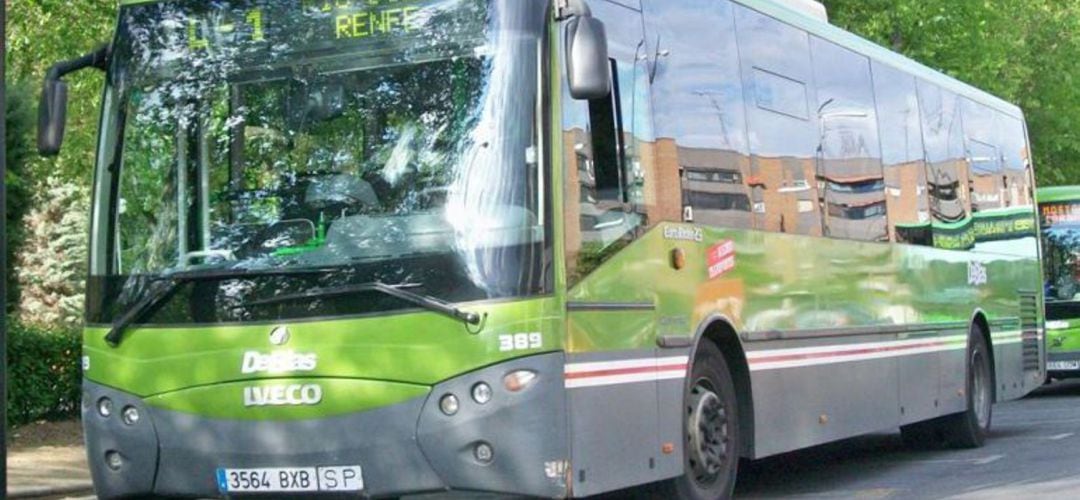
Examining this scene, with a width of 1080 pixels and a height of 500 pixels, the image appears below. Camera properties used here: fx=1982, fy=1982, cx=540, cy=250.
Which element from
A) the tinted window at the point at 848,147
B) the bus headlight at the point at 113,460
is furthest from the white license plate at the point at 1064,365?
the bus headlight at the point at 113,460

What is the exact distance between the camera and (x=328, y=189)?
10.1 m

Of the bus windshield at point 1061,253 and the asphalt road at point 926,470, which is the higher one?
the bus windshield at point 1061,253

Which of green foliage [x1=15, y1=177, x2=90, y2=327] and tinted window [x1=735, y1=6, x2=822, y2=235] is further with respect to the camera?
green foliage [x1=15, y1=177, x2=90, y2=327]

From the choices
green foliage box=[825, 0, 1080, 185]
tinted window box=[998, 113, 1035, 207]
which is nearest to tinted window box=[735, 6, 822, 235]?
tinted window box=[998, 113, 1035, 207]

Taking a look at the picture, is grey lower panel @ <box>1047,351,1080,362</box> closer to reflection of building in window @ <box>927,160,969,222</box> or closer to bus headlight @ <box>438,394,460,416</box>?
reflection of building in window @ <box>927,160,969,222</box>

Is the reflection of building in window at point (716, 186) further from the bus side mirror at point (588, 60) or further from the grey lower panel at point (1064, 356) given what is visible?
the grey lower panel at point (1064, 356)

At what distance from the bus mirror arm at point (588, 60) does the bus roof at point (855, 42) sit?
251 cm

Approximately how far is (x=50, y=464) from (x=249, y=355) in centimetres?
839

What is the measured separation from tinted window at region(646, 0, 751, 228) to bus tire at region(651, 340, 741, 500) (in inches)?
35.2

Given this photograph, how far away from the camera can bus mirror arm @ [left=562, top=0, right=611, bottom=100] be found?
9.55 meters

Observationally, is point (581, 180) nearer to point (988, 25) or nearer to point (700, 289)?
point (700, 289)

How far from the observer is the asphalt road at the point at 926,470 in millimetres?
13555

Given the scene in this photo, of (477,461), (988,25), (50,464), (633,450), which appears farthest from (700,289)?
(988,25)

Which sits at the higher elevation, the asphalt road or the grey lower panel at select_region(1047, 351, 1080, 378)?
the grey lower panel at select_region(1047, 351, 1080, 378)
